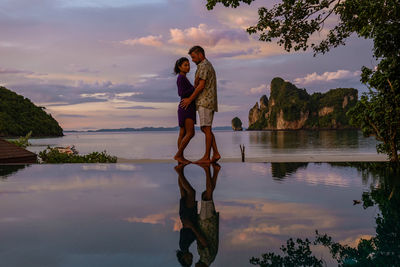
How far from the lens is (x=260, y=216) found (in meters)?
2.87

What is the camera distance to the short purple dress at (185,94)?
639 centimetres

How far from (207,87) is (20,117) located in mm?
131006

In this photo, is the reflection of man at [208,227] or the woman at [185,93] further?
the woman at [185,93]

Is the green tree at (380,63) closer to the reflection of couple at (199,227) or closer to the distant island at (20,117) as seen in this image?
the reflection of couple at (199,227)

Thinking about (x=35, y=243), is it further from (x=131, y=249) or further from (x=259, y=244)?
(x=259, y=244)

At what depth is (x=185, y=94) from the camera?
21.0 ft

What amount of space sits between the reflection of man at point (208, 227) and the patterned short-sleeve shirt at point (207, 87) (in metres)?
2.47

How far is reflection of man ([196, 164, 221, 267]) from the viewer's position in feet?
6.36

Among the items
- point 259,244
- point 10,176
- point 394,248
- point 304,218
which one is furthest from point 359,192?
point 10,176

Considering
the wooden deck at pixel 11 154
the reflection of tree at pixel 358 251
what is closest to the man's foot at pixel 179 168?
the reflection of tree at pixel 358 251

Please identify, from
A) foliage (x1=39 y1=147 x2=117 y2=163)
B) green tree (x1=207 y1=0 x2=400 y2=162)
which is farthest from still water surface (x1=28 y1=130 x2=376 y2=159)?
green tree (x1=207 y1=0 x2=400 y2=162)

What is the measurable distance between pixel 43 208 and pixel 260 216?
204 centimetres

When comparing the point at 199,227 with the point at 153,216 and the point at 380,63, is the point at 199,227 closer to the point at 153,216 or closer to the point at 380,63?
the point at 153,216

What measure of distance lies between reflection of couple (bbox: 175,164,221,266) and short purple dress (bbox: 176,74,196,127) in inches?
98.7
